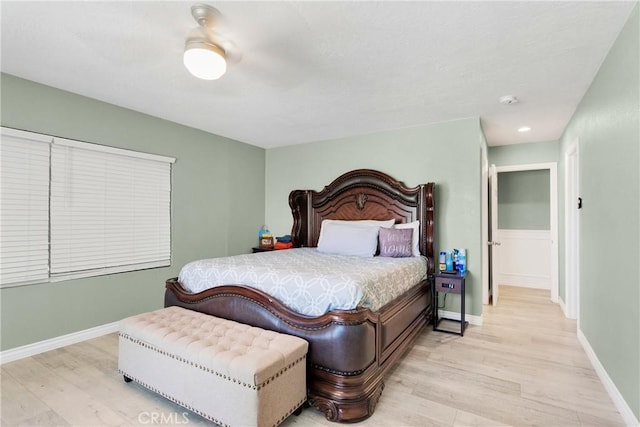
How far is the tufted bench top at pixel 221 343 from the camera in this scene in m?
1.64

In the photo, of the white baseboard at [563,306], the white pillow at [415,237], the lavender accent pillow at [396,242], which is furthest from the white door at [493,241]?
the lavender accent pillow at [396,242]

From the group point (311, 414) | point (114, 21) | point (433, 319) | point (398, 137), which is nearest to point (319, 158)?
point (398, 137)

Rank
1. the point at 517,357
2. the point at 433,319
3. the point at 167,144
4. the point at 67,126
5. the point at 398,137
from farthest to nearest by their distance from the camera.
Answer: the point at 398,137, the point at 167,144, the point at 433,319, the point at 67,126, the point at 517,357

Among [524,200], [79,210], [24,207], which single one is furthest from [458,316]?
[24,207]

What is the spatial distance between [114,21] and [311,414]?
2770 millimetres

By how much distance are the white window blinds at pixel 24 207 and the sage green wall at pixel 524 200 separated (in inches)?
260

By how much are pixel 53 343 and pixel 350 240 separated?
10.1 ft

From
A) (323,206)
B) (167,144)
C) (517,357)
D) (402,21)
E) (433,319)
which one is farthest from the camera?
(323,206)

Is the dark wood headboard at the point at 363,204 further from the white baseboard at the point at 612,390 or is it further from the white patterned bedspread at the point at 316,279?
the white baseboard at the point at 612,390

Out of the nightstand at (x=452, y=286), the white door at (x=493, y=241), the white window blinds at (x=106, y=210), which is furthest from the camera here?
the white door at (x=493, y=241)

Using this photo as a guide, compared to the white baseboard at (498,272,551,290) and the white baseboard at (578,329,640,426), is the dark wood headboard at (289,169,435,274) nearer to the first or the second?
the white baseboard at (578,329,640,426)

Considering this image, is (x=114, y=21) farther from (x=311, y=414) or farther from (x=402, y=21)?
(x=311, y=414)

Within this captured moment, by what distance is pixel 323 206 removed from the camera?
4641 millimetres

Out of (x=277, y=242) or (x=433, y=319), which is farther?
(x=277, y=242)
